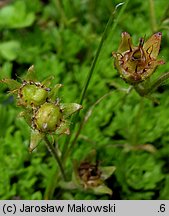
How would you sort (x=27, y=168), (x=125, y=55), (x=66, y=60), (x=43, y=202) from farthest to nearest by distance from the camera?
(x=66, y=60) → (x=27, y=168) → (x=43, y=202) → (x=125, y=55)

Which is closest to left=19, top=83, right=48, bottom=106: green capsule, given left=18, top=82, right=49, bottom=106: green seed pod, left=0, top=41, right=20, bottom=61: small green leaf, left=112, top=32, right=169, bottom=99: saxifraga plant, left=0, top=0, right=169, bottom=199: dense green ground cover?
left=18, top=82, right=49, bottom=106: green seed pod

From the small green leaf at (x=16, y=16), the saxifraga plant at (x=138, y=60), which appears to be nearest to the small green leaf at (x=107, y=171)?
Answer: the saxifraga plant at (x=138, y=60)

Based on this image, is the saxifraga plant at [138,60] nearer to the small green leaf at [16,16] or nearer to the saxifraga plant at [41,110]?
the saxifraga plant at [41,110]

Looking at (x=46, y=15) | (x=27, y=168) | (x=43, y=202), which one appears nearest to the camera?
(x=43, y=202)

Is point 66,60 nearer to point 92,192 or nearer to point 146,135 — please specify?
point 146,135

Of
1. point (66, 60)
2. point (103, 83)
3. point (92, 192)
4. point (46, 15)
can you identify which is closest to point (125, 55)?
point (92, 192)

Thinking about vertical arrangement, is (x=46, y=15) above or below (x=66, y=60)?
above

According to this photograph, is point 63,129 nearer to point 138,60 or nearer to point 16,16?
point 138,60
